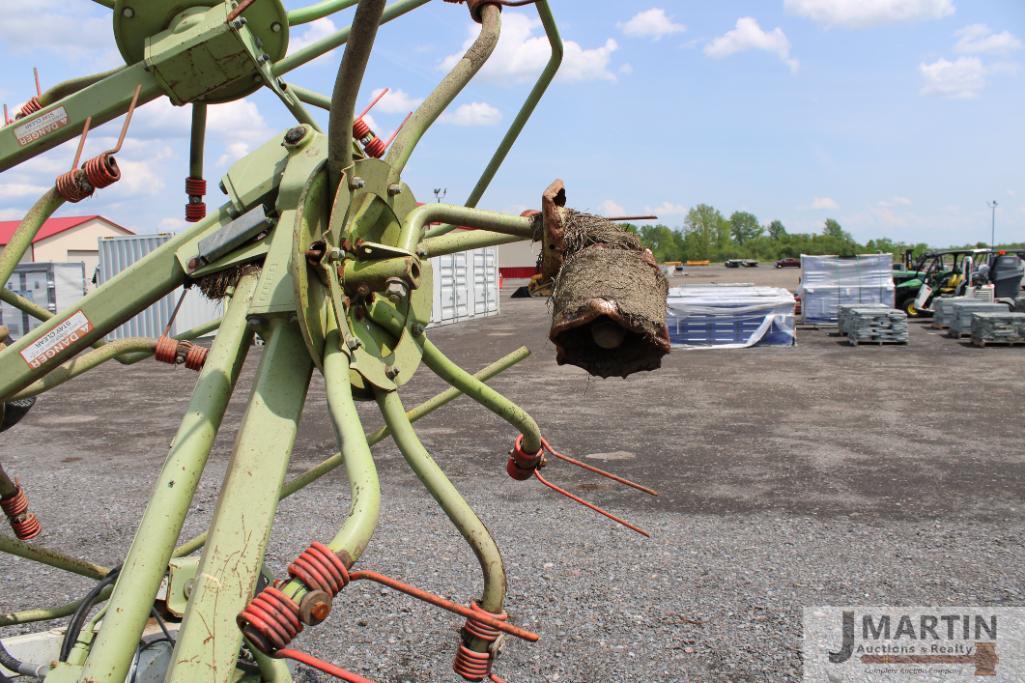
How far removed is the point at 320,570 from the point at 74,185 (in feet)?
A: 5.12

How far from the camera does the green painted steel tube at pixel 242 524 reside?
4.89 ft

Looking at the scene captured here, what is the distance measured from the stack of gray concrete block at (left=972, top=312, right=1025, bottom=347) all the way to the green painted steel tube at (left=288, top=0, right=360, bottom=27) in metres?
18.8

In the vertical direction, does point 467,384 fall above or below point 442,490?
above

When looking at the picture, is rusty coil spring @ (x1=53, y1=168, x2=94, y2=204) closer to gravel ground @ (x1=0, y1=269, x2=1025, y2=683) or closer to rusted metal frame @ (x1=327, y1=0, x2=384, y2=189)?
rusted metal frame @ (x1=327, y1=0, x2=384, y2=189)

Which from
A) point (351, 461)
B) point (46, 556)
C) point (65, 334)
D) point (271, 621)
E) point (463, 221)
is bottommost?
point (46, 556)

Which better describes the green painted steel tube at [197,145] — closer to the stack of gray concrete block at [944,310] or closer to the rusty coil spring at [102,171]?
the rusty coil spring at [102,171]

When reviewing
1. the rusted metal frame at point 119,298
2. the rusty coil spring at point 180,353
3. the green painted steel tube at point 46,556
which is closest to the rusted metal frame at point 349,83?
the rusted metal frame at point 119,298

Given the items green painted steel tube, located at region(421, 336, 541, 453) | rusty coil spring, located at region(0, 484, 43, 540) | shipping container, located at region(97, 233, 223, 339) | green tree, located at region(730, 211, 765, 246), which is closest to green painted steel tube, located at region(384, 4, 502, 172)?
green painted steel tube, located at region(421, 336, 541, 453)

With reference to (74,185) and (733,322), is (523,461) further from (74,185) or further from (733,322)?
(733,322)

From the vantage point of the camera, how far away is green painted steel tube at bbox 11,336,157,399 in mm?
2600

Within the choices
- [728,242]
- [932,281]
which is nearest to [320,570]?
[932,281]

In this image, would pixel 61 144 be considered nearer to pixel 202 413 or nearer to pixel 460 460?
pixel 202 413

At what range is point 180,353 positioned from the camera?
2.66 m

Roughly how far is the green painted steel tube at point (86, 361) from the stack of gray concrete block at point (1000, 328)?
19.0 meters
